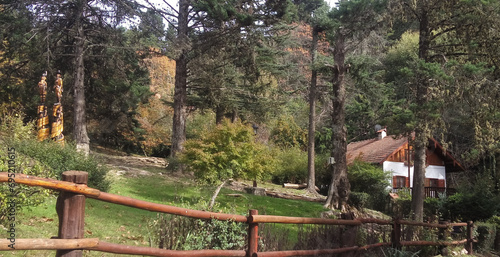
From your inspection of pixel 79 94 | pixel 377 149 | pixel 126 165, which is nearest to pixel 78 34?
pixel 79 94

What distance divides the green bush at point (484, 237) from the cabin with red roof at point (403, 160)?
52.1ft

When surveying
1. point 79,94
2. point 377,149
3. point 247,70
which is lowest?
point 377,149

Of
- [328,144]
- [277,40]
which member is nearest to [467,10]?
[277,40]

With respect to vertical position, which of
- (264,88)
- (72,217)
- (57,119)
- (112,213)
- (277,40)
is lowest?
(112,213)

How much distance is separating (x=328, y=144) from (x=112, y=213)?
1202 inches

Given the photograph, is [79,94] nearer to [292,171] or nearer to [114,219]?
[114,219]

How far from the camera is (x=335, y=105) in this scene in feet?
56.8

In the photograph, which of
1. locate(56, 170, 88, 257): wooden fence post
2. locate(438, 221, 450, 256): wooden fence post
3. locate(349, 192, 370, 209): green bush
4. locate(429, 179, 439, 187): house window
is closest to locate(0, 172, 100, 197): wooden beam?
locate(56, 170, 88, 257): wooden fence post

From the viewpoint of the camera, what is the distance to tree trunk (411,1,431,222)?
11.9 meters

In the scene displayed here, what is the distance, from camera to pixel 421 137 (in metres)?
11.8

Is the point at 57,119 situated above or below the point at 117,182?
above

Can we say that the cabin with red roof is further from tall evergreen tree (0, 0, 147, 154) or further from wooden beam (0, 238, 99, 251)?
wooden beam (0, 238, 99, 251)

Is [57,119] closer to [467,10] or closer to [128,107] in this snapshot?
[128,107]

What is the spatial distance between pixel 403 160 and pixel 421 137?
64.9 feet
